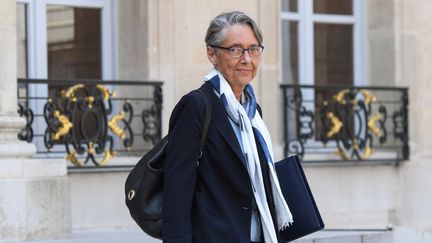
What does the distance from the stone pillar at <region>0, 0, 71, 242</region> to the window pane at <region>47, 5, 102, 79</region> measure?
69.8 inches

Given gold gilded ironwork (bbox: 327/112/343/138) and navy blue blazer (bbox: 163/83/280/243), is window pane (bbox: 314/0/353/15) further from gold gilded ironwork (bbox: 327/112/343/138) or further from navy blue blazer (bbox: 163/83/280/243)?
navy blue blazer (bbox: 163/83/280/243)

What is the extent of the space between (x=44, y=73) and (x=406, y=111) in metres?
3.81

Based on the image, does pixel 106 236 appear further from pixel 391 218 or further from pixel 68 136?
pixel 391 218

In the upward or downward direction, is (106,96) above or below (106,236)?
above

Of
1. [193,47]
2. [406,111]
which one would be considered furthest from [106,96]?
[406,111]

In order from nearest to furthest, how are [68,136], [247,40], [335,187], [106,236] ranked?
[247,40] → [106,236] → [68,136] → [335,187]

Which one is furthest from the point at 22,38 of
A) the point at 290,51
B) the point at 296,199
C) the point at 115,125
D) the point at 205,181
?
the point at 205,181

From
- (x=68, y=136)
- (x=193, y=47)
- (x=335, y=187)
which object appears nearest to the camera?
(x=68, y=136)

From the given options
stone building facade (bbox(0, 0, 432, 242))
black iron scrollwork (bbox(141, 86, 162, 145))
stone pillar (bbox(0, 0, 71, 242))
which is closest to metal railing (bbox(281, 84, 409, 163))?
stone building facade (bbox(0, 0, 432, 242))

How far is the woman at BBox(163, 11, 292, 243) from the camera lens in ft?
13.7

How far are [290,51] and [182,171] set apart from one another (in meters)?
7.39

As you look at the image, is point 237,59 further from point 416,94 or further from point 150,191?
point 416,94

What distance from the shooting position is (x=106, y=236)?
8.79 meters

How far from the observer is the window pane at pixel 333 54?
1163 centimetres
